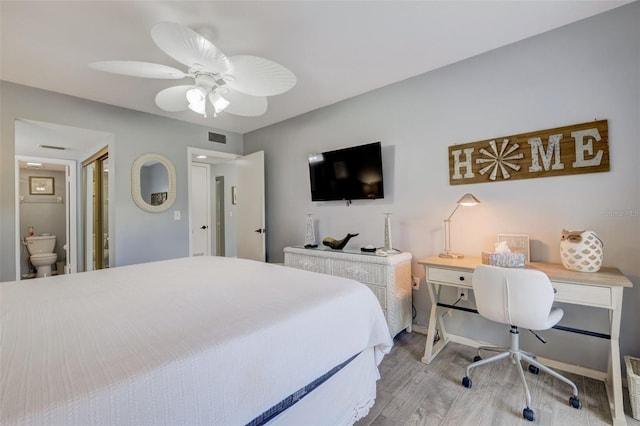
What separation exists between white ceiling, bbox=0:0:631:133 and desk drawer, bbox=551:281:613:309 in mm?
1799

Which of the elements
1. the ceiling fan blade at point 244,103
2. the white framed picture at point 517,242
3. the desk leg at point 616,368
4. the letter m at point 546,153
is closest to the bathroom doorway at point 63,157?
the ceiling fan blade at point 244,103

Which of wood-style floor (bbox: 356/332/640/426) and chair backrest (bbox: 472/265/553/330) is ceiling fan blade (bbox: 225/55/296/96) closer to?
chair backrest (bbox: 472/265/553/330)

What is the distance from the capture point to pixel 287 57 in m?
2.32

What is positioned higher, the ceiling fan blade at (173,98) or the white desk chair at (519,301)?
the ceiling fan blade at (173,98)

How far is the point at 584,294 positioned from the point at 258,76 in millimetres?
2388

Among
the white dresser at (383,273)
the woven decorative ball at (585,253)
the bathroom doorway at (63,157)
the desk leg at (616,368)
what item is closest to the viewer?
the desk leg at (616,368)

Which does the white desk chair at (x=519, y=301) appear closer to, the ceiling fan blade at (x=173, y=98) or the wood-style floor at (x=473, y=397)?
the wood-style floor at (x=473, y=397)

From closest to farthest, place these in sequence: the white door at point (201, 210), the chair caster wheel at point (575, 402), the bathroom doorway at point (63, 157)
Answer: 1. the chair caster wheel at point (575, 402)
2. the bathroom doorway at point (63, 157)
3. the white door at point (201, 210)

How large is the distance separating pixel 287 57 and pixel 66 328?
225 cm

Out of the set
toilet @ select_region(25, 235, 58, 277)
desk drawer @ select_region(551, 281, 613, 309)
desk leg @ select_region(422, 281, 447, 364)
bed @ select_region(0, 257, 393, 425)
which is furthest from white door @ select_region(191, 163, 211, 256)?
desk drawer @ select_region(551, 281, 613, 309)

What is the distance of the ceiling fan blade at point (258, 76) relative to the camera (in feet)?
5.42

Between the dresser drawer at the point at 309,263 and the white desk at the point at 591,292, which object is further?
the dresser drawer at the point at 309,263

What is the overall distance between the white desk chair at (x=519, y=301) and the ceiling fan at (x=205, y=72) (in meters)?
1.80

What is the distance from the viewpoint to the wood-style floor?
1.58 meters
